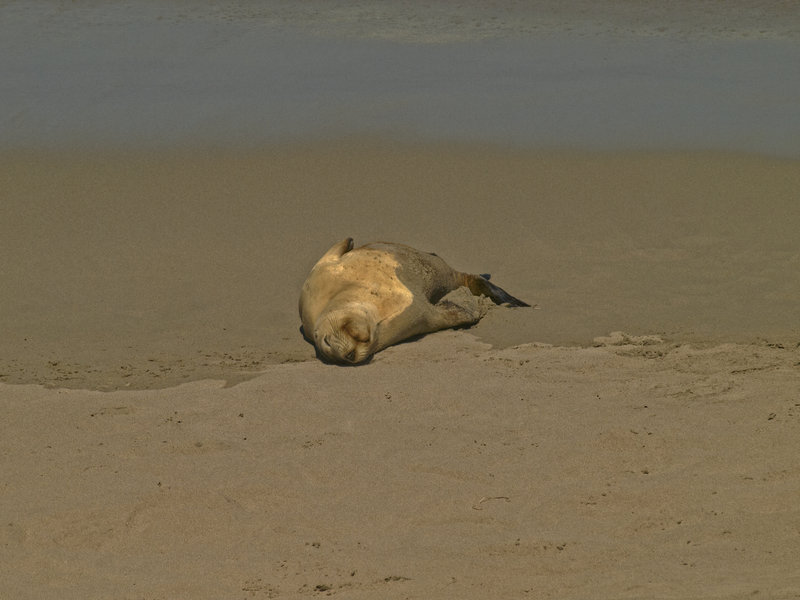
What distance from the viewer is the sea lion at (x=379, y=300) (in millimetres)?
7191

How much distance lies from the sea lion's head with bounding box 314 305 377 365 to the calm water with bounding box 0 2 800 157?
5857mm

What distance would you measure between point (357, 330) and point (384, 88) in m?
8.05

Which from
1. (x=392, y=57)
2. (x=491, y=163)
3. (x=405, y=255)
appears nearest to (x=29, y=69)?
(x=392, y=57)

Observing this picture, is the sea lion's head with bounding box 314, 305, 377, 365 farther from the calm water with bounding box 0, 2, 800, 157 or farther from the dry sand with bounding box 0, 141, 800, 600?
the calm water with bounding box 0, 2, 800, 157

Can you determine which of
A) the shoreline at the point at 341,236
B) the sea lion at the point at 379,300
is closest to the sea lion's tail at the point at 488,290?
the sea lion at the point at 379,300

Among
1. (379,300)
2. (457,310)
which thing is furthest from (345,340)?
(457,310)

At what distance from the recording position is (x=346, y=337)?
7.11m

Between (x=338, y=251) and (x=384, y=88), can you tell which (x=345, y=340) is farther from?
(x=384, y=88)

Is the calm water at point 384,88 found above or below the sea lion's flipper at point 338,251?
above

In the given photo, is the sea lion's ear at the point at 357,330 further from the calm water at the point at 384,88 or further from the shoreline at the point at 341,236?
the calm water at the point at 384,88

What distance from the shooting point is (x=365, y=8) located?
20.1 meters

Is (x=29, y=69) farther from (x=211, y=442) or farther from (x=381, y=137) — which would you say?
(x=211, y=442)

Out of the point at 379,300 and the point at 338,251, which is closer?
the point at 379,300

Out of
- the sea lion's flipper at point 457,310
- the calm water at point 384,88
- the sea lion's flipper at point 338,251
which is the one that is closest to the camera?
the sea lion's flipper at point 457,310
